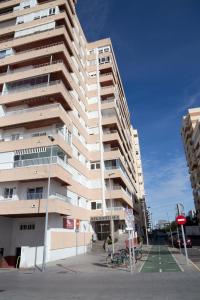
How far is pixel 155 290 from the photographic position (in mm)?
10883

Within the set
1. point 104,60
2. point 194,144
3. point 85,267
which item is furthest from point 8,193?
point 194,144

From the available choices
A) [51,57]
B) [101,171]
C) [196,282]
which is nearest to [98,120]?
[101,171]

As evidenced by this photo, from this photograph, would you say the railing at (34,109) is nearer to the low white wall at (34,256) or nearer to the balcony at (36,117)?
the balcony at (36,117)

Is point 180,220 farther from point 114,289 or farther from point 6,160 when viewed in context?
point 6,160

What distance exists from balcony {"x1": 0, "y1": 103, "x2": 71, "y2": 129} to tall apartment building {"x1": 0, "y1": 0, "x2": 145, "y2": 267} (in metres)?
0.12

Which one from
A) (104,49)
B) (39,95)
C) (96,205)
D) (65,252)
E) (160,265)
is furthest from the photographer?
(104,49)

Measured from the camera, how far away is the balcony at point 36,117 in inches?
1179

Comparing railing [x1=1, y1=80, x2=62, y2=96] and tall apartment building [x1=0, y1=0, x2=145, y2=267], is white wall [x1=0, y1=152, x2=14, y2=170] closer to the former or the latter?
tall apartment building [x1=0, y1=0, x2=145, y2=267]

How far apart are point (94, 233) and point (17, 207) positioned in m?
18.8

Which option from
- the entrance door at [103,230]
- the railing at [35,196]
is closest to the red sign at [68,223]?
the railing at [35,196]

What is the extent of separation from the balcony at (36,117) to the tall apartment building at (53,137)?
119mm

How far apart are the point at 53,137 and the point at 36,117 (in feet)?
16.2

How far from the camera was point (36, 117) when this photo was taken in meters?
30.1

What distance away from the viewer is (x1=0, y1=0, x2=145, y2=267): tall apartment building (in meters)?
27.2
